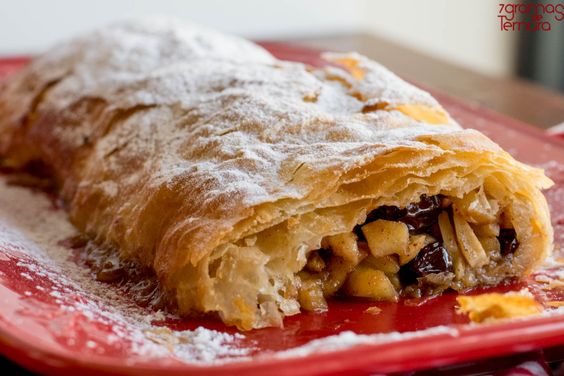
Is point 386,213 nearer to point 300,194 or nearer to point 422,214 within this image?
point 422,214

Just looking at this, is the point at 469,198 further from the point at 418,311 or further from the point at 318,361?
the point at 318,361

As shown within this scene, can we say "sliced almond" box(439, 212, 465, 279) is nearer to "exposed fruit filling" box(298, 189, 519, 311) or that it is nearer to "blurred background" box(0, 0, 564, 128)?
"exposed fruit filling" box(298, 189, 519, 311)

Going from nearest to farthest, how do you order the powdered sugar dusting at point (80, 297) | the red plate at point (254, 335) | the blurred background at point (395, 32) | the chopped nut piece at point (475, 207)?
the red plate at point (254, 335)
the powdered sugar dusting at point (80, 297)
the chopped nut piece at point (475, 207)
the blurred background at point (395, 32)

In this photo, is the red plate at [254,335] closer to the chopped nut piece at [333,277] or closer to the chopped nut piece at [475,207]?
the chopped nut piece at [333,277]

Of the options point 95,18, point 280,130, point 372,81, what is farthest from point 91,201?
point 95,18

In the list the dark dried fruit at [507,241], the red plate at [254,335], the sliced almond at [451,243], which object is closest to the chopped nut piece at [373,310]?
the red plate at [254,335]

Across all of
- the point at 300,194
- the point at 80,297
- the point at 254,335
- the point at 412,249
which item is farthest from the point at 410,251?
the point at 80,297
